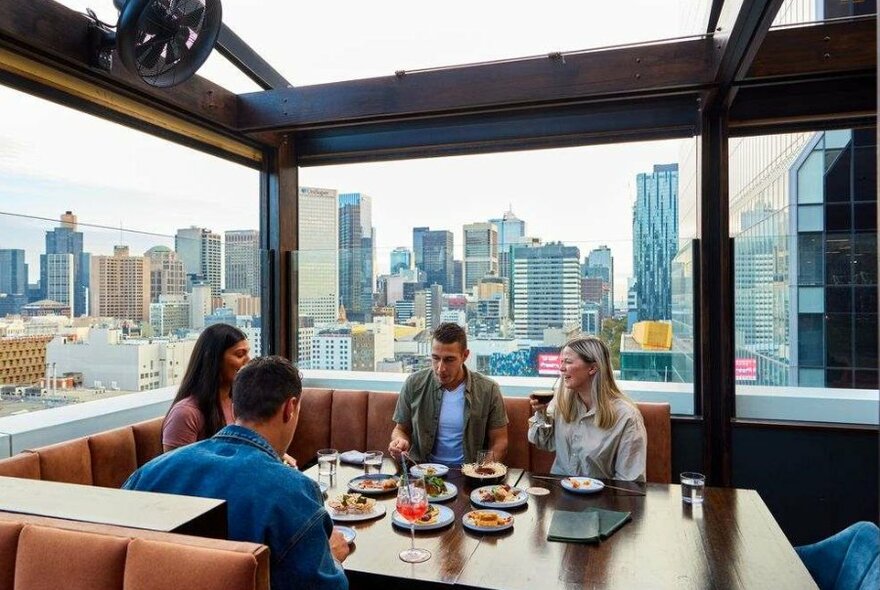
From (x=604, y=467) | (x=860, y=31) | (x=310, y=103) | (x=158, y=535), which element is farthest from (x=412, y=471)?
(x=860, y=31)

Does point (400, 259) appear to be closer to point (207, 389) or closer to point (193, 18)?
point (207, 389)

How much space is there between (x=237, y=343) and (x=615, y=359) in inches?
88.3

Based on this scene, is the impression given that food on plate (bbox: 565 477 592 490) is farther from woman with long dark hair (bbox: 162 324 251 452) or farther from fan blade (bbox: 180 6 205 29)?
fan blade (bbox: 180 6 205 29)

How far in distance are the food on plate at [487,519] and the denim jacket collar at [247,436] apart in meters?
0.75

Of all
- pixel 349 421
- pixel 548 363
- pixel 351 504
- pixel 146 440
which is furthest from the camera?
pixel 548 363

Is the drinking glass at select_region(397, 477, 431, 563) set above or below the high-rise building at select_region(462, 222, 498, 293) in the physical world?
below

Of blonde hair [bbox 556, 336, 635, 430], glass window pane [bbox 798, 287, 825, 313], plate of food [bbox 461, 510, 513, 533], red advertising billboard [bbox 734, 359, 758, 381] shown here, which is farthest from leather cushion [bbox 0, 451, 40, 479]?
glass window pane [bbox 798, 287, 825, 313]

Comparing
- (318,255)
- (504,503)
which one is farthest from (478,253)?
(504,503)

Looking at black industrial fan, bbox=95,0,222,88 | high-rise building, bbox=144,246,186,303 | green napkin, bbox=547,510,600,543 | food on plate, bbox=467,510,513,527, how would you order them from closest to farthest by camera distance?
green napkin, bbox=547,510,600,543
food on plate, bbox=467,510,513,527
black industrial fan, bbox=95,0,222,88
high-rise building, bbox=144,246,186,303

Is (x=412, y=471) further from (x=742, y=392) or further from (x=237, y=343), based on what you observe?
(x=742, y=392)

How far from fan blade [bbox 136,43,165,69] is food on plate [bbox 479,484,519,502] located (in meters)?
2.07

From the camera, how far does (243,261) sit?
13.1 ft

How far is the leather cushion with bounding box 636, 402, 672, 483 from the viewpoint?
9.74 feet

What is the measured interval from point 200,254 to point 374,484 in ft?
6.81
